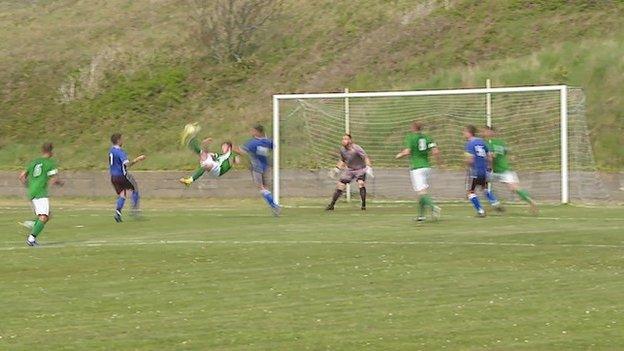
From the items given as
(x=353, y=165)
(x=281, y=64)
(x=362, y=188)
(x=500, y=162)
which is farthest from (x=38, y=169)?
(x=281, y=64)

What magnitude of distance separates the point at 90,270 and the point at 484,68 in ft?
89.0

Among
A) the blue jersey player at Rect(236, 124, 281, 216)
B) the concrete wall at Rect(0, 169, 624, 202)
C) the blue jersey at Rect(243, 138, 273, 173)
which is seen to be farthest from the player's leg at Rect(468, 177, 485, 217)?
the concrete wall at Rect(0, 169, 624, 202)

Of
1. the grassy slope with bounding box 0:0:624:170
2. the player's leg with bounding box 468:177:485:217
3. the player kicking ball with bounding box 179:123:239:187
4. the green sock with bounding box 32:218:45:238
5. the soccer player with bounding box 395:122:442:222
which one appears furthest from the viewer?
the grassy slope with bounding box 0:0:624:170

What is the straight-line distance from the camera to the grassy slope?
43.6m

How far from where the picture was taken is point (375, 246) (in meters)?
21.3

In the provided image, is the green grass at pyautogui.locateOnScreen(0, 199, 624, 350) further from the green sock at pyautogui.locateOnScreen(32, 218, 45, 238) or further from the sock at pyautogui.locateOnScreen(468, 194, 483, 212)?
the sock at pyautogui.locateOnScreen(468, 194, 483, 212)

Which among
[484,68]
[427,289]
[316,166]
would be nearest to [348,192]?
[316,166]

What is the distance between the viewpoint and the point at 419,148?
90.6ft

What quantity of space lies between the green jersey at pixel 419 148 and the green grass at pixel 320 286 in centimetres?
126

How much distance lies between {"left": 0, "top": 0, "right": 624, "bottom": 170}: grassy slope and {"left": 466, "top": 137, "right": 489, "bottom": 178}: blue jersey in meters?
11.5

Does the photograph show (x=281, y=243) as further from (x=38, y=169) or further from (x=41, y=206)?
(x=38, y=169)

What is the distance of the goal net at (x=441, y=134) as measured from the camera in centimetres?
3603

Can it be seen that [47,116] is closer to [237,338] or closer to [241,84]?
[241,84]

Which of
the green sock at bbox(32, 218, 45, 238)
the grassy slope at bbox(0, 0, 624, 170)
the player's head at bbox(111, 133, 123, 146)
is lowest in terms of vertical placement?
the green sock at bbox(32, 218, 45, 238)
